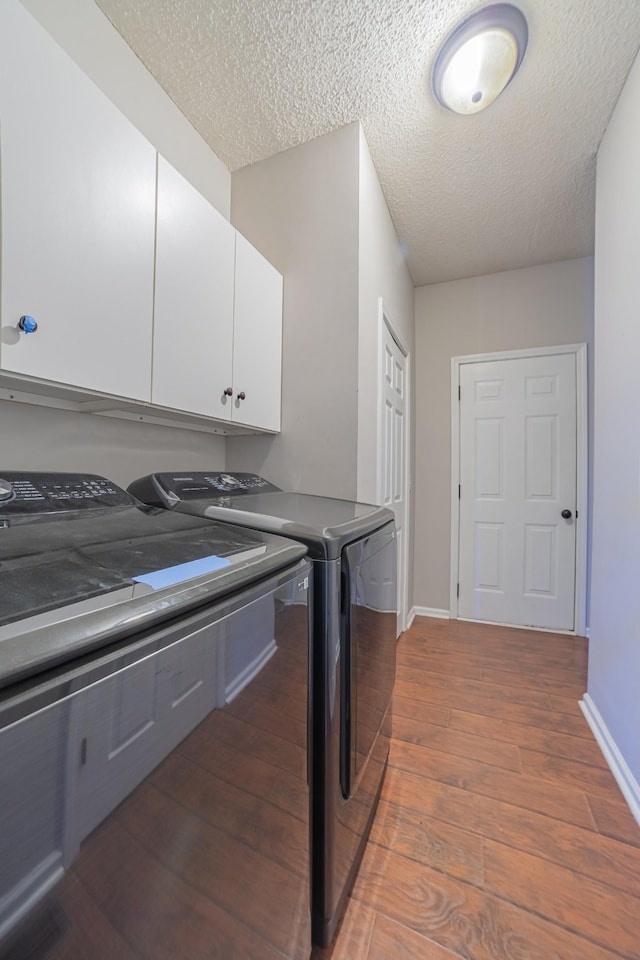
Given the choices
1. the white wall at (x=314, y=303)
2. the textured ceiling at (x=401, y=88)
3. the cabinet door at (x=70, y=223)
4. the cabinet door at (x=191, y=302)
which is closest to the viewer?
the cabinet door at (x=70, y=223)

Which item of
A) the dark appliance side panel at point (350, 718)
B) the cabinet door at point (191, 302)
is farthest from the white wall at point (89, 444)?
the dark appliance side panel at point (350, 718)

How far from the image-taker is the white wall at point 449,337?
2.85m

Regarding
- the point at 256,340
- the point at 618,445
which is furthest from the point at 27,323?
the point at 618,445

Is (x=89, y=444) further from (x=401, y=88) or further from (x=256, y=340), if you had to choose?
(x=401, y=88)

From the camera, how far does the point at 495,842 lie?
1.19m

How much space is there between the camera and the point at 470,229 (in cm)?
248

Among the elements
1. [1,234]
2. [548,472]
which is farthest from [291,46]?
[548,472]

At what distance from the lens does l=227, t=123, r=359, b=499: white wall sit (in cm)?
172

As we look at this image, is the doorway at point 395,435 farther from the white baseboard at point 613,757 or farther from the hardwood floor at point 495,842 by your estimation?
the white baseboard at point 613,757

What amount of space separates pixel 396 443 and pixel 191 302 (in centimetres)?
162

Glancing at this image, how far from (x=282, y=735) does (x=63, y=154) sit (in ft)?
4.50

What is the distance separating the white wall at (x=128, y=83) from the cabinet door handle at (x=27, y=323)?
1.03 metres

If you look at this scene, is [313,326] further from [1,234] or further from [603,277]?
[603,277]

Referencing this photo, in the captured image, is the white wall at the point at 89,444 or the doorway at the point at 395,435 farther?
the doorway at the point at 395,435
